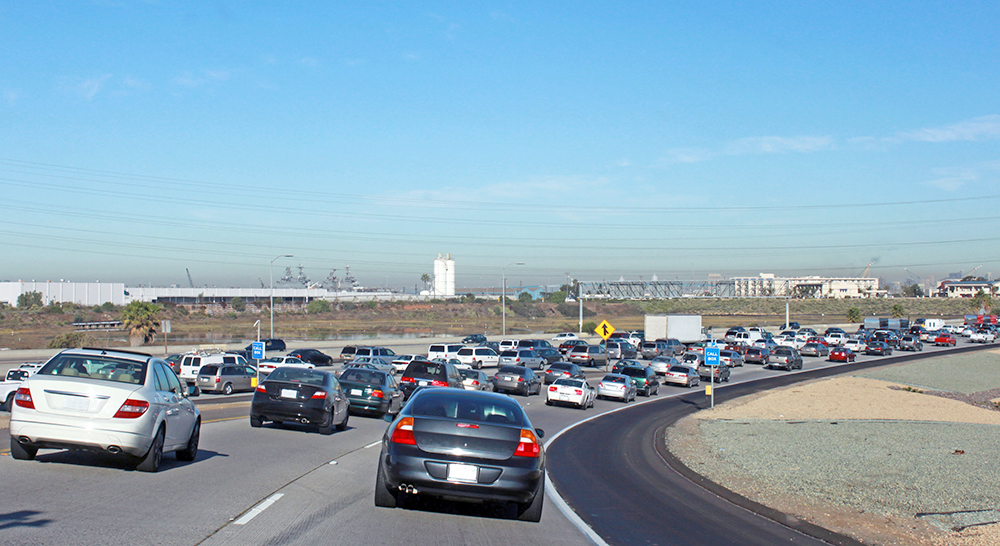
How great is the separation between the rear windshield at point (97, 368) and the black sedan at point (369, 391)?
12.3 meters

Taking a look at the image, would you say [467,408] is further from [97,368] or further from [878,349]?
[878,349]

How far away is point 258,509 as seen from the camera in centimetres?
906

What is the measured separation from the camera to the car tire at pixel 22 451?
10.8m

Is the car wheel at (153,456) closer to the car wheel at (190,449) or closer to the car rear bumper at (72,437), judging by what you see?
the car rear bumper at (72,437)

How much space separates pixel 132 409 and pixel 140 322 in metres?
62.3

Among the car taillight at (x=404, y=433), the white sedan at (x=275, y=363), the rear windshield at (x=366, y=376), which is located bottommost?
the white sedan at (x=275, y=363)

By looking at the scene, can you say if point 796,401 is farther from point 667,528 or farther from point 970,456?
point 667,528

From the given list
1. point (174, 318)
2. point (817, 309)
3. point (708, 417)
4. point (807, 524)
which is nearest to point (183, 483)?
point (807, 524)

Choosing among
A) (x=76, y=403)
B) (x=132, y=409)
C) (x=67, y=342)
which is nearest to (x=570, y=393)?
(x=132, y=409)

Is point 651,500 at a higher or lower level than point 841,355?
higher

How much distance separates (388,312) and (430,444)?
468 ft

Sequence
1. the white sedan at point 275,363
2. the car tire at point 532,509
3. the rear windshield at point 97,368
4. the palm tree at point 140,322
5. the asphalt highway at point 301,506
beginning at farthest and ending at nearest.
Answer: the palm tree at point 140,322, the white sedan at point 275,363, the rear windshield at point 97,368, the car tire at point 532,509, the asphalt highway at point 301,506

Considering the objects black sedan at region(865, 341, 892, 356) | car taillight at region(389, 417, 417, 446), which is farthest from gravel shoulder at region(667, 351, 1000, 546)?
black sedan at region(865, 341, 892, 356)

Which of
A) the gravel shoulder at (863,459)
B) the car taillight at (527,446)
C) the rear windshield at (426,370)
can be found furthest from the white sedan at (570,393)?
the car taillight at (527,446)
